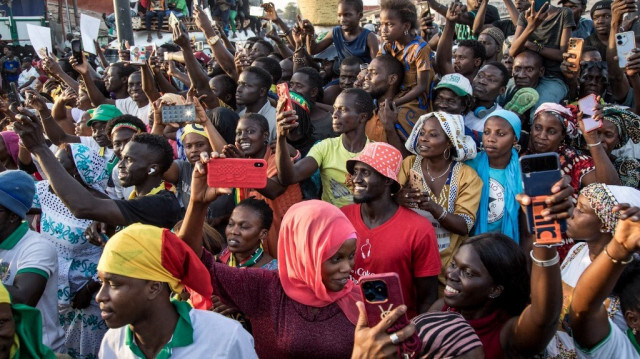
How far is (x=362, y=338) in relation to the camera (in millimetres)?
1972

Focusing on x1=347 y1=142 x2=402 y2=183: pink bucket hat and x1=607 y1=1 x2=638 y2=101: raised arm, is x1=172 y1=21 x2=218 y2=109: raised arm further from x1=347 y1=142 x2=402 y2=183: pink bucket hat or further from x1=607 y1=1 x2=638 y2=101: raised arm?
x1=607 y1=1 x2=638 y2=101: raised arm

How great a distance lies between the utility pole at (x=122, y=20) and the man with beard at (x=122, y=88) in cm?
116

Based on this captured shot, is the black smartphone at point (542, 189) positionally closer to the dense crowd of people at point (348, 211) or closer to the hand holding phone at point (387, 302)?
the dense crowd of people at point (348, 211)

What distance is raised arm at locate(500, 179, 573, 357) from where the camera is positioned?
1.79 meters

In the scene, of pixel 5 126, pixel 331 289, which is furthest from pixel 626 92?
pixel 5 126

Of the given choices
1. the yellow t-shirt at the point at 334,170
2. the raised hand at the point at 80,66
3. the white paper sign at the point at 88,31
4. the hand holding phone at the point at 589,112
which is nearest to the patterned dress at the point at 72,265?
the yellow t-shirt at the point at 334,170

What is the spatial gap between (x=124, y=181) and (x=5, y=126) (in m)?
4.15

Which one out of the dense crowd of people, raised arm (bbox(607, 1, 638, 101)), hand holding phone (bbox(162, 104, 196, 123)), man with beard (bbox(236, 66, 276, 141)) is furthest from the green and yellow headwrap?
raised arm (bbox(607, 1, 638, 101))

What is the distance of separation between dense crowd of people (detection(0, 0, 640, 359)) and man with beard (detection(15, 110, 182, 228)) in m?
0.01

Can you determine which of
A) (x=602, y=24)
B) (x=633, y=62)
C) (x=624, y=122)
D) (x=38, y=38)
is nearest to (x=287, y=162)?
(x=624, y=122)

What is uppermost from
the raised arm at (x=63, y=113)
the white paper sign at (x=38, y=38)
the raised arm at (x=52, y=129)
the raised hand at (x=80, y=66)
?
the white paper sign at (x=38, y=38)

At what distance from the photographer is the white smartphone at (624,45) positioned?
184 inches

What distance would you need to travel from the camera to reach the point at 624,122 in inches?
168

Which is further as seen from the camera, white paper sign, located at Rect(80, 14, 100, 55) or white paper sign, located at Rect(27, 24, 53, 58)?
white paper sign, located at Rect(80, 14, 100, 55)
